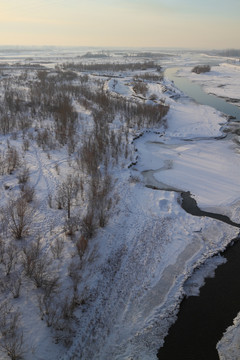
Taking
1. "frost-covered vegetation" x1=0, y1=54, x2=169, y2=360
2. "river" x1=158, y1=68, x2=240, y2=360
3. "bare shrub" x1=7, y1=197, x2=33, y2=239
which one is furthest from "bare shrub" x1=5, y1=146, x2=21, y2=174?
"river" x1=158, y1=68, x2=240, y2=360

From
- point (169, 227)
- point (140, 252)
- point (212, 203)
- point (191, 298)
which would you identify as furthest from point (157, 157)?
point (191, 298)

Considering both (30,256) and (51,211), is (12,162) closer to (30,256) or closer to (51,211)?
(51,211)

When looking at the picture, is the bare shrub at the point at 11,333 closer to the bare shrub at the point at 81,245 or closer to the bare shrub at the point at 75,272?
the bare shrub at the point at 75,272

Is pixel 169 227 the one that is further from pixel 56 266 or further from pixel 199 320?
pixel 56 266

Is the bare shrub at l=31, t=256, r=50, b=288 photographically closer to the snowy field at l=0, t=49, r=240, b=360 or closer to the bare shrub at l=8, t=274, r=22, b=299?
the snowy field at l=0, t=49, r=240, b=360

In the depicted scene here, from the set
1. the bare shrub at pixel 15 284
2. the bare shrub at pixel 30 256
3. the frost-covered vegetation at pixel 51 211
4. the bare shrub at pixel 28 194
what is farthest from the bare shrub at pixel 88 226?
the bare shrub at pixel 28 194

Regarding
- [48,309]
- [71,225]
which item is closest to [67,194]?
[71,225]
